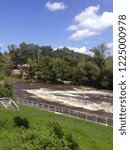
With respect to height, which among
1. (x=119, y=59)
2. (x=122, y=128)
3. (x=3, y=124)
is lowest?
(x=3, y=124)

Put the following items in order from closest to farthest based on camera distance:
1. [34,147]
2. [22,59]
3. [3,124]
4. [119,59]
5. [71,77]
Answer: [119,59] → [34,147] → [3,124] → [71,77] → [22,59]

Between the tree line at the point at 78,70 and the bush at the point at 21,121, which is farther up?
the tree line at the point at 78,70

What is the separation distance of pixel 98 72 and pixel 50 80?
49.2 feet

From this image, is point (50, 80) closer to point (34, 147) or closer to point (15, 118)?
point (15, 118)

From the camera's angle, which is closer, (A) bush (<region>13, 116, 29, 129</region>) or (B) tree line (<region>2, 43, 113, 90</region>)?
(A) bush (<region>13, 116, 29, 129</region>)

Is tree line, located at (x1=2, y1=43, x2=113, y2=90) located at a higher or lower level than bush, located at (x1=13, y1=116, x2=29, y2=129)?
higher

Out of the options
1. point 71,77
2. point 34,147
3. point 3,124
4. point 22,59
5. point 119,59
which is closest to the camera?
point 119,59

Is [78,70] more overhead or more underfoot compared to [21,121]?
more overhead

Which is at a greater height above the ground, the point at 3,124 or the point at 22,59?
the point at 22,59

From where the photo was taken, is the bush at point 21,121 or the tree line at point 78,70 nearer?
the bush at point 21,121

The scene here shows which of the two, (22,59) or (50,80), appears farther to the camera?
(22,59)

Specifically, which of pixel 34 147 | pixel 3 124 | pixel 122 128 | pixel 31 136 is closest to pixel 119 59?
pixel 122 128

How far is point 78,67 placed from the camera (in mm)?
87875

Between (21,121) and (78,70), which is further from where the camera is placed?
(78,70)
